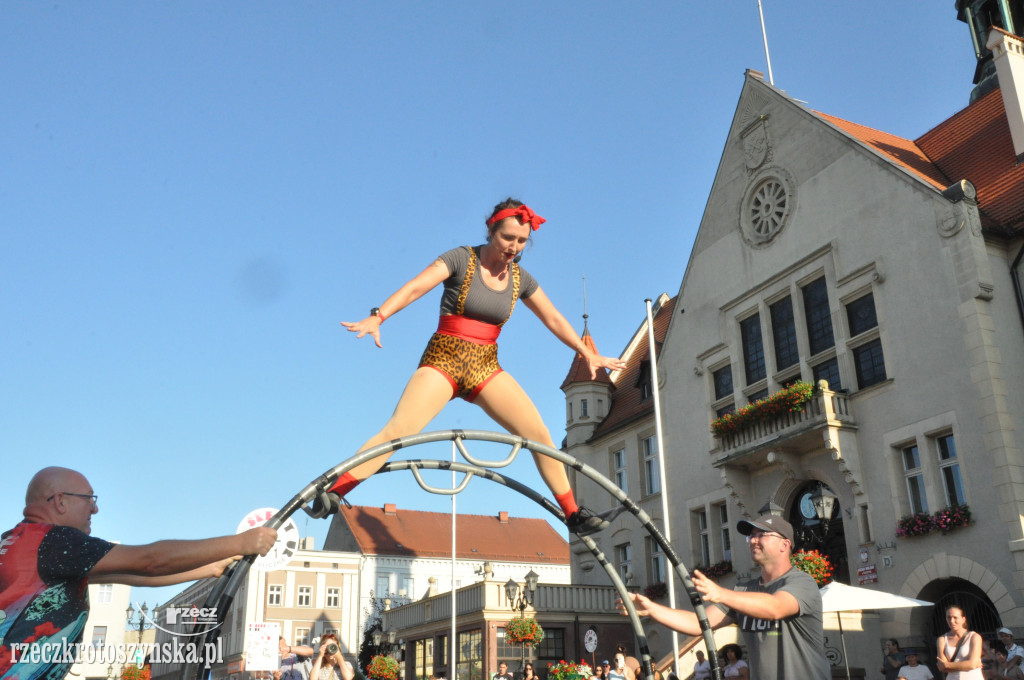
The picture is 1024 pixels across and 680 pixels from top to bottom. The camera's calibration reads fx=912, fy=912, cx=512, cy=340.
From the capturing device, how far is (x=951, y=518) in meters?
18.6

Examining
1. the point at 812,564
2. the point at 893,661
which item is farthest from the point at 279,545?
the point at 812,564

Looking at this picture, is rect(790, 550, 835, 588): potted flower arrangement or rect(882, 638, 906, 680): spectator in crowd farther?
rect(790, 550, 835, 588): potted flower arrangement

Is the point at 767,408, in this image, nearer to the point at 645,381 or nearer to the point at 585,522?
the point at 645,381

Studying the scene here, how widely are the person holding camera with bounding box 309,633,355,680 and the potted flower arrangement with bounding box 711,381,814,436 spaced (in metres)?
14.0

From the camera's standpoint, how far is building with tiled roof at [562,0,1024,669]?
18859mm

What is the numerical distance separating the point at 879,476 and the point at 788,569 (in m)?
17.2

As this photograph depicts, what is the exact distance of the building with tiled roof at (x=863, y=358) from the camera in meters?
18.9

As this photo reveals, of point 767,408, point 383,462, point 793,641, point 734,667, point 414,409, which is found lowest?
point 734,667

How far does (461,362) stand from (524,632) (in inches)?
875

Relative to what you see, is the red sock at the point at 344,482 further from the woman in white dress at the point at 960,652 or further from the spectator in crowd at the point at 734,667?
the woman in white dress at the point at 960,652

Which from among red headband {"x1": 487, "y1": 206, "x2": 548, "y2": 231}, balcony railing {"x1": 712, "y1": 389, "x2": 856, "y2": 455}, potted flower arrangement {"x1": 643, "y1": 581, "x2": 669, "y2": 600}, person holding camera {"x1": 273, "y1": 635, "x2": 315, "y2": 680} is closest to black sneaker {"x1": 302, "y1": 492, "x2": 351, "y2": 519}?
red headband {"x1": 487, "y1": 206, "x2": 548, "y2": 231}

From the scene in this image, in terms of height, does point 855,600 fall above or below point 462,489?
below

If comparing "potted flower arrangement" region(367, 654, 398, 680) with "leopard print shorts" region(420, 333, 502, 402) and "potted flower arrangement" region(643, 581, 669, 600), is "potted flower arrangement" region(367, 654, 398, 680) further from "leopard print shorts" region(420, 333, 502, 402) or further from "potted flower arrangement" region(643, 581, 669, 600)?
"leopard print shorts" region(420, 333, 502, 402)

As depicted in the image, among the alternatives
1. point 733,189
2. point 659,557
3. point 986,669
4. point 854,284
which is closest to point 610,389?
point 659,557
